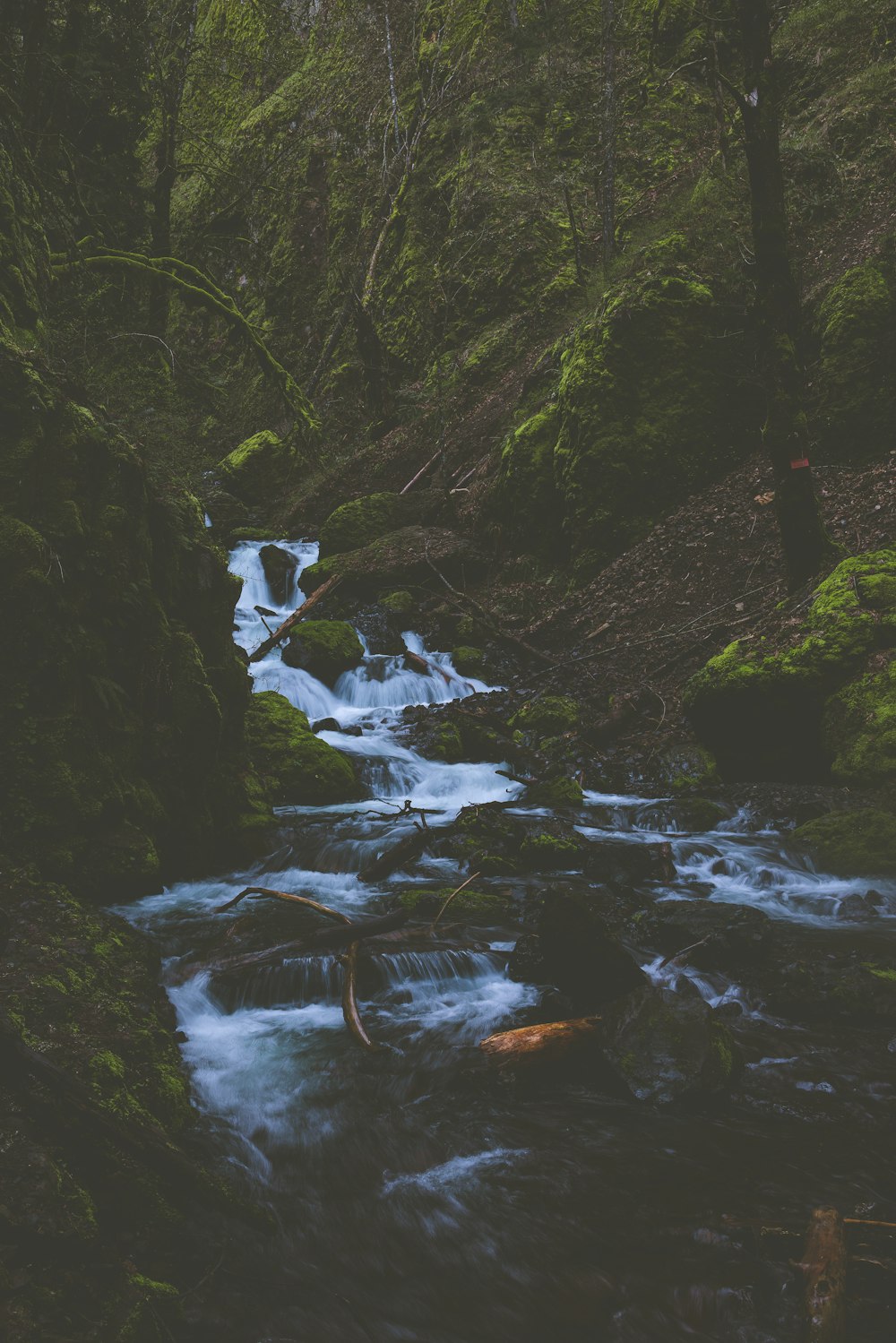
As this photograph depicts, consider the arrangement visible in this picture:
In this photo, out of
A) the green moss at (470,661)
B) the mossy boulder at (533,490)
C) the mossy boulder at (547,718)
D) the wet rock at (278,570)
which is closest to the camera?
the mossy boulder at (547,718)

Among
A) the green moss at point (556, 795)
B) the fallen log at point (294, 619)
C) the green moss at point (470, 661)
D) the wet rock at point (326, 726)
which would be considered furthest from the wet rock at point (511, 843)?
the fallen log at point (294, 619)

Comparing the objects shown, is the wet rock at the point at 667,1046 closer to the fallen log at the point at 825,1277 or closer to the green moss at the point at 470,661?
the fallen log at the point at 825,1277

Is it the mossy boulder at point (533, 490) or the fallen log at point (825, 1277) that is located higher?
the mossy boulder at point (533, 490)

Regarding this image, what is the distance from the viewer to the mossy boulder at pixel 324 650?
43.3 ft

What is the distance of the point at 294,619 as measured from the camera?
14.8 meters

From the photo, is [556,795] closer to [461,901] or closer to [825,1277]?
[461,901]

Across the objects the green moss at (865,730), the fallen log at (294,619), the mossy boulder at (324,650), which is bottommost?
the green moss at (865,730)

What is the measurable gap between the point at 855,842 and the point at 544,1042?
4.13 m

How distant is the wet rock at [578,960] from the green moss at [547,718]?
5528 mm

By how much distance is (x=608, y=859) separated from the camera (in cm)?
708

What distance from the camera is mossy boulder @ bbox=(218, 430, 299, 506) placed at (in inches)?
898

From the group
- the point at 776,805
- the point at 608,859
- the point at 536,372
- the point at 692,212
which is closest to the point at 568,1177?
the point at 608,859

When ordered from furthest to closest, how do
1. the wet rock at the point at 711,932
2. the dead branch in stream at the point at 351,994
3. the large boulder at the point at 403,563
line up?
the large boulder at the point at 403,563
the wet rock at the point at 711,932
the dead branch in stream at the point at 351,994

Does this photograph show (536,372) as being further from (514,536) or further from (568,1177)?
(568,1177)
